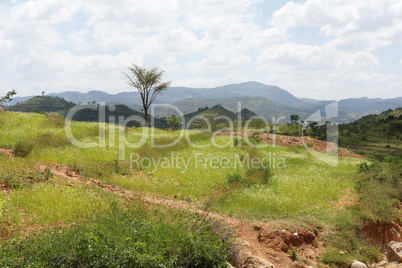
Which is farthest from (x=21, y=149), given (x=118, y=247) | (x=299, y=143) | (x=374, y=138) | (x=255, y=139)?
(x=374, y=138)

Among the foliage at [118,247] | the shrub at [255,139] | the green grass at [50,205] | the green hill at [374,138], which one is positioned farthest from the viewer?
the green hill at [374,138]

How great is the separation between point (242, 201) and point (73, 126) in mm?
20597

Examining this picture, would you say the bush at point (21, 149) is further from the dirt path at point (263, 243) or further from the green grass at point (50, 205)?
the green grass at point (50, 205)

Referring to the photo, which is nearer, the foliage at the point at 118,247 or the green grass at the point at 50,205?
the foliage at the point at 118,247

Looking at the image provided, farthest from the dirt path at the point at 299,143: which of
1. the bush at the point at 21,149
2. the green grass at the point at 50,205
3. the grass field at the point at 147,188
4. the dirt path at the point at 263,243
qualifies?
the green grass at the point at 50,205

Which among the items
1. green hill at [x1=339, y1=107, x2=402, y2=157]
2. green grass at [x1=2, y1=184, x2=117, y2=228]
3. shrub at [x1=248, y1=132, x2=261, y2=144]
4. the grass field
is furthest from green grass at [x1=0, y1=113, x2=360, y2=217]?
green hill at [x1=339, y1=107, x2=402, y2=157]

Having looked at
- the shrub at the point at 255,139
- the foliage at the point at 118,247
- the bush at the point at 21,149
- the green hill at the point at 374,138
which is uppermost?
the bush at the point at 21,149

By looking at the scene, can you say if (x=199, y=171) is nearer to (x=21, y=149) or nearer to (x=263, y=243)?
(x=263, y=243)

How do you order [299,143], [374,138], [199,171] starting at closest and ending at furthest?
[199,171] → [299,143] → [374,138]

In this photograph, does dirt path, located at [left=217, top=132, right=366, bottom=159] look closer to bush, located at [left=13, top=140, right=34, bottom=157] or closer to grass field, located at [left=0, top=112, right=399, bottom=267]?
grass field, located at [left=0, top=112, right=399, bottom=267]

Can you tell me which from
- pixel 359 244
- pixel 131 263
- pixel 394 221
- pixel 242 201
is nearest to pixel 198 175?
pixel 242 201

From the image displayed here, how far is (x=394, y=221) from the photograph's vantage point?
12883mm

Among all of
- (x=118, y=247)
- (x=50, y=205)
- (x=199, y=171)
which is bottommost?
(x=199, y=171)

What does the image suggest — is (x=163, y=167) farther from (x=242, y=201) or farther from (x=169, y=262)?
(x=169, y=262)
